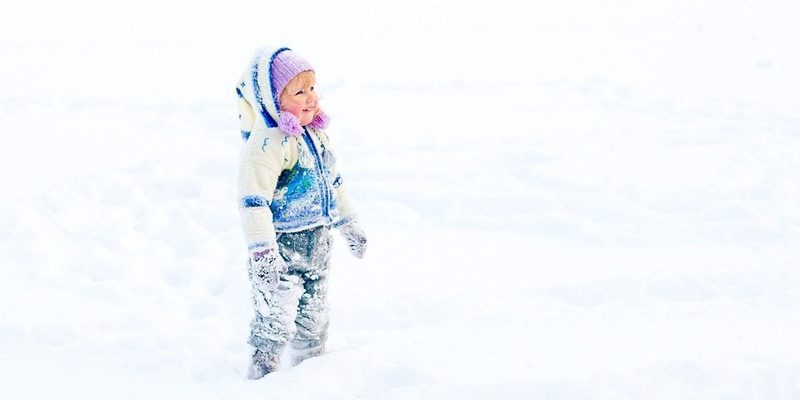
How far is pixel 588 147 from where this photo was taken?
20.7ft

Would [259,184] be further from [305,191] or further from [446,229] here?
[446,229]

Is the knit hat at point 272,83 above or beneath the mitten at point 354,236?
above

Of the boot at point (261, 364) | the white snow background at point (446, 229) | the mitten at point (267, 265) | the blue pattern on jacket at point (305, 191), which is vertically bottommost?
the white snow background at point (446, 229)

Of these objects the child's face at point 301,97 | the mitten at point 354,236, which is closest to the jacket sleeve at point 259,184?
the child's face at point 301,97

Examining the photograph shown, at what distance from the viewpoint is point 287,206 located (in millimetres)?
2979

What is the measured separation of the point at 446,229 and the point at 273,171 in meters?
2.29

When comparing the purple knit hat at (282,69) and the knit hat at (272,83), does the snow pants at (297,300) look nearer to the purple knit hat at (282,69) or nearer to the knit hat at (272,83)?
the knit hat at (272,83)

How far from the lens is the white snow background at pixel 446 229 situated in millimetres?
3197

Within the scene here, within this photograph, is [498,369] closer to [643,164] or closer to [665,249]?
[665,249]

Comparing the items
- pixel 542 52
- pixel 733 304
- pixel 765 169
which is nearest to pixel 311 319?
pixel 733 304

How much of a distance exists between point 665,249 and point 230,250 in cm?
256

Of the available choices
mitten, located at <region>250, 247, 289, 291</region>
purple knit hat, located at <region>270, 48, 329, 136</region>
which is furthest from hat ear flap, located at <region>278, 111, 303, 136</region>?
mitten, located at <region>250, 247, 289, 291</region>

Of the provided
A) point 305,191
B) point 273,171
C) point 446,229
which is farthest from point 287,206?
point 446,229

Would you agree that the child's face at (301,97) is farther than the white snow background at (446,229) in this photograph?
No
